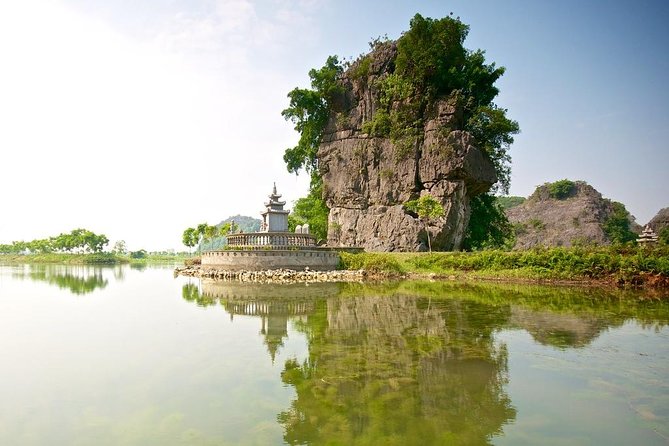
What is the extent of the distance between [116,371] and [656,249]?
2955 cm

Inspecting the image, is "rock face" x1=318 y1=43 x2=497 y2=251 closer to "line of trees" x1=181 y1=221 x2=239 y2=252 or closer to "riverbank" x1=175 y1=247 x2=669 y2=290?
"riverbank" x1=175 y1=247 x2=669 y2=290

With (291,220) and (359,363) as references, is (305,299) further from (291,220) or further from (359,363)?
(291,220)

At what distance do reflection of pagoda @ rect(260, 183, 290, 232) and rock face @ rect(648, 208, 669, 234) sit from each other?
58.0 m

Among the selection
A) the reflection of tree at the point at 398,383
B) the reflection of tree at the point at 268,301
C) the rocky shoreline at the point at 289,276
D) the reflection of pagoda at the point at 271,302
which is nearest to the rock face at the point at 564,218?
the rocky shoreline at the point at 289,276

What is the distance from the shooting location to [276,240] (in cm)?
3816

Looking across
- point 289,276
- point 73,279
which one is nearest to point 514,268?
point 289,276

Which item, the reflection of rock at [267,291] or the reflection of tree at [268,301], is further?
the reflection of rock at [267,291]

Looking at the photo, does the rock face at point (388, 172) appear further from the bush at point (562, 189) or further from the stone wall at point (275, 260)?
the bush at point (562, 189)

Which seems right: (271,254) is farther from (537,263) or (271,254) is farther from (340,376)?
(340,376)

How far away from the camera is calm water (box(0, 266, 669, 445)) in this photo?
673 cm

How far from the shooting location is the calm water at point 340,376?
6727 mm

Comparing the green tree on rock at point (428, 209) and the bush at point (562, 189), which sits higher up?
the bush at point (562, 189)

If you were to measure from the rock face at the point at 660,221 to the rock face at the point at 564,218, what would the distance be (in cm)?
656

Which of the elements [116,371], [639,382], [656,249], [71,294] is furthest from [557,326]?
[71,294]
